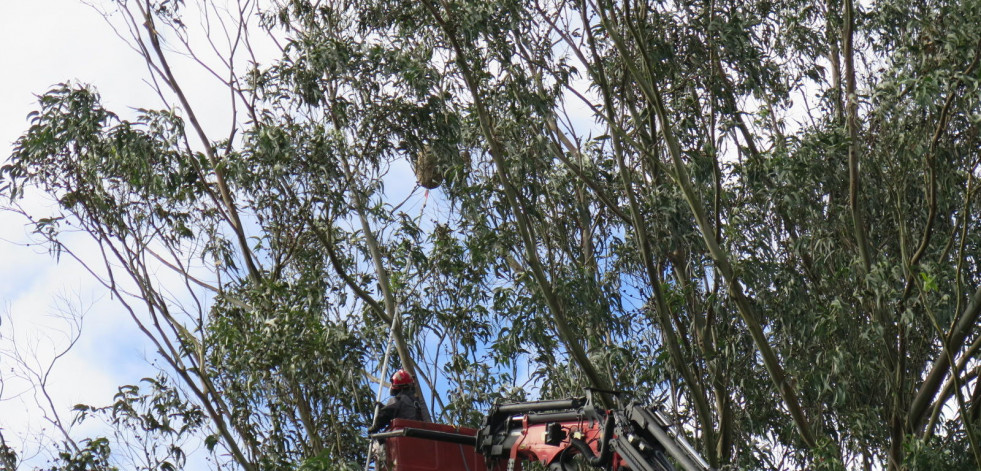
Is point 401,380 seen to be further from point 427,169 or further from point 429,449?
point 427,169

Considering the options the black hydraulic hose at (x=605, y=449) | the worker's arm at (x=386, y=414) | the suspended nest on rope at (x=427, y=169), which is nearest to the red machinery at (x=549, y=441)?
the black hydraulic hose at (x=605, y=449)

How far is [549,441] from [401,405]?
5.46ft

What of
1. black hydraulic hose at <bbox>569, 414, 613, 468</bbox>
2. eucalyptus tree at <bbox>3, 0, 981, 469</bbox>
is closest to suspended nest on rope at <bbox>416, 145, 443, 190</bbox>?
eucalyptus tree at <bbox>3, 0, 981, 469</bbox>

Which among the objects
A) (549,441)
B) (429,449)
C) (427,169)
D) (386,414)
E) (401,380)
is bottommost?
(549,441)

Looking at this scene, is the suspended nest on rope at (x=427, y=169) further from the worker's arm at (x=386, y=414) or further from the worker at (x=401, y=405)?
the worker's arm at (x=386, y=414)

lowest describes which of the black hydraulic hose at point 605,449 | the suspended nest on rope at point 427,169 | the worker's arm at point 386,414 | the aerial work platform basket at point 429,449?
the black hydraulic hose at point 605,449

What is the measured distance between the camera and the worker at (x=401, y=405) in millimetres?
8348

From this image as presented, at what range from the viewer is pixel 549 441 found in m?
7.09

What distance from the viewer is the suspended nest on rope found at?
12.2 meters

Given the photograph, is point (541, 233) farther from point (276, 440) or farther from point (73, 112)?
point (73, 112)

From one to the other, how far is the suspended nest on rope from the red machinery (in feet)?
14.9

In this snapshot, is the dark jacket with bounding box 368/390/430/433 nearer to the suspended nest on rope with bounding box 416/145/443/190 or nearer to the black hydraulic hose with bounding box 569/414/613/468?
the black hydraulic hose with bounding box 569/414/613/468

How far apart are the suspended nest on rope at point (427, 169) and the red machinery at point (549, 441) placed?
4.53m

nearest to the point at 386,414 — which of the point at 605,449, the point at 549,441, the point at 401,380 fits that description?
the point at 401,380
